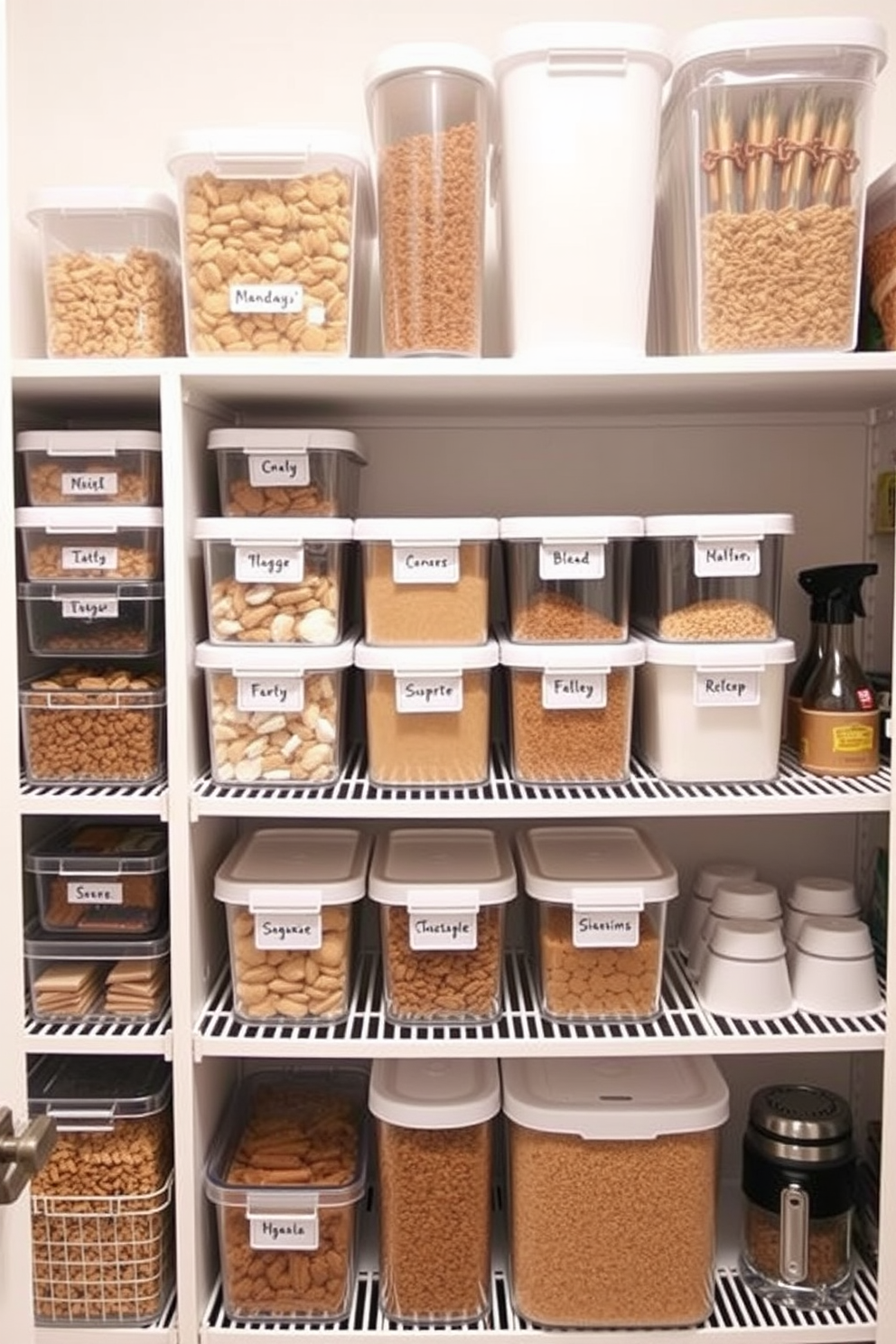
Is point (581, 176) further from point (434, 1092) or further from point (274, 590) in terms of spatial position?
point (434, 1092)

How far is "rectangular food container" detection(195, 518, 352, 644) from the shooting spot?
1.48 m

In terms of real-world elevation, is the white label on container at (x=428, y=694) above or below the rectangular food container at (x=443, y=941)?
above

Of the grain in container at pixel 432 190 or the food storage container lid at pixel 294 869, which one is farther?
the food storage container lid at pixel 294 869

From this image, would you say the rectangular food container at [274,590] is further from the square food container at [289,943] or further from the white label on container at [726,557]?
the white label on container at [726,557]

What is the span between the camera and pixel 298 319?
4.65ft

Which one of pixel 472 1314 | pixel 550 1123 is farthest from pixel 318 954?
pixel 472 1314

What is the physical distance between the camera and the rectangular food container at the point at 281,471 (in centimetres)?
149

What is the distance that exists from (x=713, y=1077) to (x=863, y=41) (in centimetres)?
137

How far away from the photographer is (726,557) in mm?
1476

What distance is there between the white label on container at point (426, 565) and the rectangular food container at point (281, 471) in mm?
139

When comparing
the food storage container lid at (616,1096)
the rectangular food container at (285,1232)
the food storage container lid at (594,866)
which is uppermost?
the food storage container lid at (594,866)

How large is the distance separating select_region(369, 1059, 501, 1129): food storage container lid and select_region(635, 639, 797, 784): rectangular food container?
20.0 inches

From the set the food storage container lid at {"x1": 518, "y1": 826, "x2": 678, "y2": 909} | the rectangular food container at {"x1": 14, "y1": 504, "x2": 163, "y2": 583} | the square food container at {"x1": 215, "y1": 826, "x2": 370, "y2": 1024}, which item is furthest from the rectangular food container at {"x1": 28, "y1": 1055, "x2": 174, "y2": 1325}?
the rectangular food container at {"x1": 14, "y1": 504, "x2": 163, "y2": 583}

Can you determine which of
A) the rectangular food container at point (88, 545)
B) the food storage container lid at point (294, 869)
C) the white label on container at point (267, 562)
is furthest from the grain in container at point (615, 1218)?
the rectangular food container at point (88, 545)
